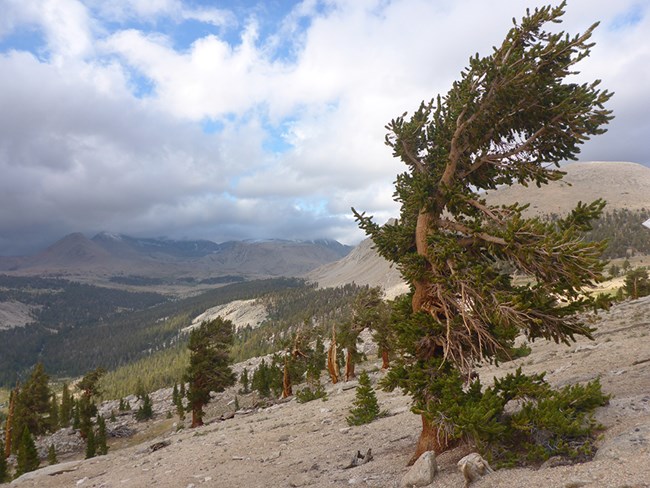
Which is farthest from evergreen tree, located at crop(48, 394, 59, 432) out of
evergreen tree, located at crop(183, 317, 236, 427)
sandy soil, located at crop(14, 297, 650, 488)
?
sandy soil, located at crop(14, 297, 650, 488)

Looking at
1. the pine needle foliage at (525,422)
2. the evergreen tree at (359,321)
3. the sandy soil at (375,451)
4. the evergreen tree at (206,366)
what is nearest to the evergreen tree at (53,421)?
the evergreen tree at (206,366)

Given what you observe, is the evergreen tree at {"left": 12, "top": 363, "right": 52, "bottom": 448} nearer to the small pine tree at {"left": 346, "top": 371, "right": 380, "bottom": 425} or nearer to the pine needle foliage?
the small pine tree at {"left": 346, "top": 371, "right": 380, "bottom": 425}

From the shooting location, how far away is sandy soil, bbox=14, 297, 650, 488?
750cm

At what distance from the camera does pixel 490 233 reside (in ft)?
34.6

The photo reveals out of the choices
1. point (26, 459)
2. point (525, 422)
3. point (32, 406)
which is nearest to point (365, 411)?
point (525, 422)

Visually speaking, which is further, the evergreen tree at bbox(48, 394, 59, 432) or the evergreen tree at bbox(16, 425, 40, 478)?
the evergreen tree at bbox(48, 394, 59, 432)

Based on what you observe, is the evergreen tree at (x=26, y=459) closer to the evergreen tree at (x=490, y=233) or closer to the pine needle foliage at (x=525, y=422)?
the evergreen tree at (x=490, y=233)

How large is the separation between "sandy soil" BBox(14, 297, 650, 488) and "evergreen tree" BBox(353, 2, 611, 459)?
2.04 metres

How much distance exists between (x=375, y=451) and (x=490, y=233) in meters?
9.04

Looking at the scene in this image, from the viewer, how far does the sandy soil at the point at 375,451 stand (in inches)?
295

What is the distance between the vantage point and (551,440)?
8.56 metres

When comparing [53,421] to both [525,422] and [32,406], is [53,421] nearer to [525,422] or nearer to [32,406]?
[32,406]

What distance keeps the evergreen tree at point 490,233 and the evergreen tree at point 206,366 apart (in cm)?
3460

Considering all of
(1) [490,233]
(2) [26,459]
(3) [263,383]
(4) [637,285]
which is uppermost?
(1) [490,233]
